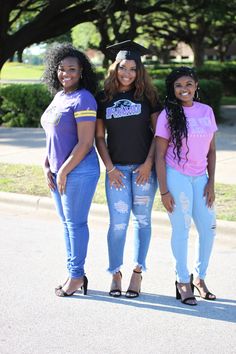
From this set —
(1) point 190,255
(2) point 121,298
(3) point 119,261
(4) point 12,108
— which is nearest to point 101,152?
(3) point 119,261

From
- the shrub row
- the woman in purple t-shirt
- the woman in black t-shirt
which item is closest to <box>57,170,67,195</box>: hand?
the woman in purple t-shirt

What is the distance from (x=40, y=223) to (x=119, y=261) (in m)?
2.50

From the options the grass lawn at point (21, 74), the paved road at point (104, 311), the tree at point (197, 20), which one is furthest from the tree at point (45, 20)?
the grass lawn at point (21, 74)

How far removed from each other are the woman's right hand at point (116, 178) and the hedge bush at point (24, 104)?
1068cm

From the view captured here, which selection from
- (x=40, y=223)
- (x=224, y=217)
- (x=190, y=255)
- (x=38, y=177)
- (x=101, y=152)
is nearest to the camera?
(x=101, y=152)

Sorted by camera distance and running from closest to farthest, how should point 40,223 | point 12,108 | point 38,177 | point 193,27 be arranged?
point 40,223, point 38,177, point 12,108, point 193,27

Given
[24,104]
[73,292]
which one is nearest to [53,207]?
[73,292]

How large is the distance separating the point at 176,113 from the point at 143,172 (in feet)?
1.60

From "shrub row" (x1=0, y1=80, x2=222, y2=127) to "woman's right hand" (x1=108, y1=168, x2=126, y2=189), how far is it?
33.9 feet

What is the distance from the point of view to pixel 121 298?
440 centimetres

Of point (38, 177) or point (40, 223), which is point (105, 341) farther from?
point (38, 177)

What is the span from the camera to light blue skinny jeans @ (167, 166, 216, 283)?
406 centimetres

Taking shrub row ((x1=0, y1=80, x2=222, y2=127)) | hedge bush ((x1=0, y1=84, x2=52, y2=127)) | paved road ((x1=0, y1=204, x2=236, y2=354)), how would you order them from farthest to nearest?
hedge bush ((x1=0, y1=84, x2=52, y2=127)) → shrub row ((x1=0, y1=80, x2=222, y2=127)) → paved road ((x1=0, y1=204, x2=236, y2=354))

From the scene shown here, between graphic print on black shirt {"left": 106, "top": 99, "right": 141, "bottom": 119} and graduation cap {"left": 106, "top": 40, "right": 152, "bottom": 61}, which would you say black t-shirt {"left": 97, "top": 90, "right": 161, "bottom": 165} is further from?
graduation cap {"left": 106, "top": 40, "right": 152, "bottom": 61}
